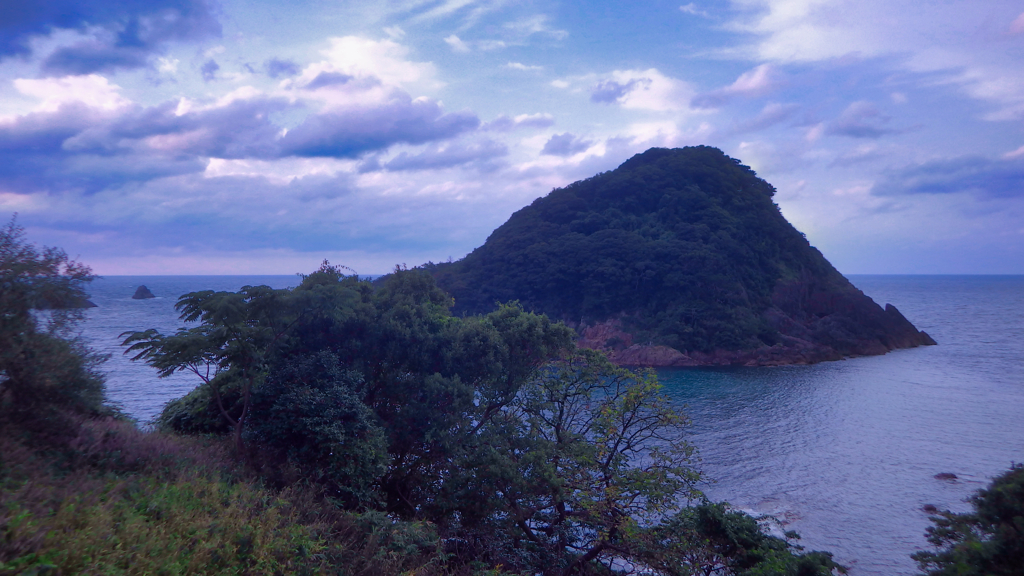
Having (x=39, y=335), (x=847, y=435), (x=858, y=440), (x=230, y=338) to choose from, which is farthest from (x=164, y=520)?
(x=847, y=435)

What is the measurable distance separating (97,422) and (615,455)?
11627 mm

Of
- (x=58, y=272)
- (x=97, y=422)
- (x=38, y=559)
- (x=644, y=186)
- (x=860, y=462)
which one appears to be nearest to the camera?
(x=38, y=559)

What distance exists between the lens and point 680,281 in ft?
190

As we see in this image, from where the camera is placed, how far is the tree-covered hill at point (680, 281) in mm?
53625

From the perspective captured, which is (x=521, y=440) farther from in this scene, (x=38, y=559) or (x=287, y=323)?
(x=38, y=559)

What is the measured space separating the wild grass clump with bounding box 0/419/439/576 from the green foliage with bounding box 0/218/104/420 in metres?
0.68

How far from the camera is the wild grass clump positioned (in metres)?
5.85

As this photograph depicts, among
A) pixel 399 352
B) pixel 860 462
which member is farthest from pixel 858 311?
pixel 399 352

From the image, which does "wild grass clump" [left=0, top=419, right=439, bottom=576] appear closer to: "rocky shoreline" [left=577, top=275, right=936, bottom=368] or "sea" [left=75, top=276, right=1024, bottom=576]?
"sea" [left=75, top=276, right=1024, bottom=576]

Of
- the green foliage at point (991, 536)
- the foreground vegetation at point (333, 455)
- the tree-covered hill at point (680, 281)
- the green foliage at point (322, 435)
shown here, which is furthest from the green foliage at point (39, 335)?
the tree-covered hill at point (680, 281)

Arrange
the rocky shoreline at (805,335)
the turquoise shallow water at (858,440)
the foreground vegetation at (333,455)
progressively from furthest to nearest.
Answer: the rocky shoreline at (805,335) < the turquoise shallow water at (858,440) < the foreground vegetation at (333,455)

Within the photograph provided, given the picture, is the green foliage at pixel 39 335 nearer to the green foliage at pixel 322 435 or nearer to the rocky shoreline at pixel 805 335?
the green foliage at pixel 322 435

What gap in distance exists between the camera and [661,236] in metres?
65.5

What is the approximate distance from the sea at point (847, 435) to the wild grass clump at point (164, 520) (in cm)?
202
